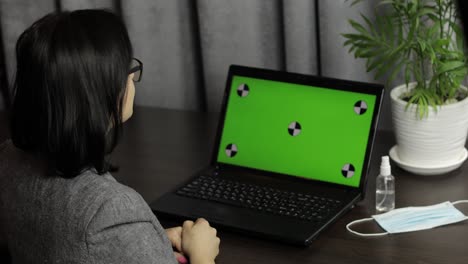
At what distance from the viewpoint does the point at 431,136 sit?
5.38 ft

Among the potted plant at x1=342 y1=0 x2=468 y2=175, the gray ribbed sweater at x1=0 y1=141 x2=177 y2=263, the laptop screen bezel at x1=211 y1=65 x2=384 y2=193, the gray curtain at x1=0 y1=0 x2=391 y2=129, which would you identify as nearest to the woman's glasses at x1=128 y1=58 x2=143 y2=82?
the gray ribbed sweater at x1=0 y1=141 x2=177 y2=263

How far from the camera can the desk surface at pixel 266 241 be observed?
1395 millimetres

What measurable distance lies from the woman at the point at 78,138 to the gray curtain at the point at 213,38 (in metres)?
0.73

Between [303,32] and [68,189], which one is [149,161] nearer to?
[303,32]

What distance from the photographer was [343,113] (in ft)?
5.41

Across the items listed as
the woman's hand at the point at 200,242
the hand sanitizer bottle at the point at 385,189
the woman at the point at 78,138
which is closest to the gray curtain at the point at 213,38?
the hand sanitizer bottle at the point at 385,189

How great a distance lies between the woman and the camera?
118 cm

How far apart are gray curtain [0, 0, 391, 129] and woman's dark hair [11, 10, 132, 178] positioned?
755mm

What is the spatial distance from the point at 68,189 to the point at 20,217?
125 mm

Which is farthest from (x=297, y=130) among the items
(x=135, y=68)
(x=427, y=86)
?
(x=135, y=68)

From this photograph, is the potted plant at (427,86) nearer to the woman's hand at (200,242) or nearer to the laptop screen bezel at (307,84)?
the laptop screen bezel at (307,84)

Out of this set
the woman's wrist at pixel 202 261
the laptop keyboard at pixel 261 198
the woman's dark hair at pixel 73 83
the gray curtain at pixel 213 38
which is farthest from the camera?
the gray curtain at pixel 213 38

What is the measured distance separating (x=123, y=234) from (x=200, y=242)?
0.81 feet

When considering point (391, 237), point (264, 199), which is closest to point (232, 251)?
point (264, 199)
